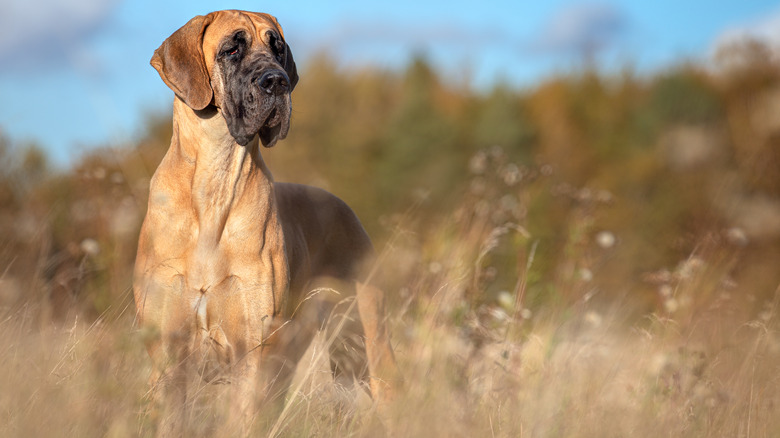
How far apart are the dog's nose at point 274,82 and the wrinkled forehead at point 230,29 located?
262 millimetres

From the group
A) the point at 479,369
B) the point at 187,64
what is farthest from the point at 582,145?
the point at 187,64

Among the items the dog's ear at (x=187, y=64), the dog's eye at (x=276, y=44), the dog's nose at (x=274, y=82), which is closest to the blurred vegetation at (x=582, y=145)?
the dog's eye at (x=276, y=44)

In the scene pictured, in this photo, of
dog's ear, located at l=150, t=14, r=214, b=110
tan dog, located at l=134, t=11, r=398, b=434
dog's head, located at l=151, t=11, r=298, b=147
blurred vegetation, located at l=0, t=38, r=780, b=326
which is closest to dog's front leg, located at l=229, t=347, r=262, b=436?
tan dog, located at l=134, t=11, r=398, b=434

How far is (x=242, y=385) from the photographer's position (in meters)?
3.53

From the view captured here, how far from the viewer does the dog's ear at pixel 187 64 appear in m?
3.66

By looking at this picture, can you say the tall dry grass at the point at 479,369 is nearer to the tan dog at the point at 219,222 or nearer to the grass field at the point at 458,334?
the grass field at the point at 458,334

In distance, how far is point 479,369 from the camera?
4.21 metres

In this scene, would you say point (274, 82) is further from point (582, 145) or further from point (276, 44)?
point (582, 145)

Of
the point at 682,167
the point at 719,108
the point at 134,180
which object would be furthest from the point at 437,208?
the point at 134,180

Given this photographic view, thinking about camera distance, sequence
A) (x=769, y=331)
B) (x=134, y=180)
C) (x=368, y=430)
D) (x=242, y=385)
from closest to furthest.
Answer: (x=368, y=430), (x=242, y=385), (x=769, y=331), (x=134, y=180)

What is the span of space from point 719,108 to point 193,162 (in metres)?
24.9

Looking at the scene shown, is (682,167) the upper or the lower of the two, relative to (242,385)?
lower

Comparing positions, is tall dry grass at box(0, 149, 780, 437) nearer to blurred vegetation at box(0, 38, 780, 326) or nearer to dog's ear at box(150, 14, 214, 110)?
dog's ear at box(150, 14, 214, 110)

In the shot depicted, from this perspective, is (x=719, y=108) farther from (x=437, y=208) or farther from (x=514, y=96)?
(x=437, y=208)
